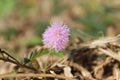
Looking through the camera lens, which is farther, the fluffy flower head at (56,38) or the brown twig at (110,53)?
the brown twig at (110,53)

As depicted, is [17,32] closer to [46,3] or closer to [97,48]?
[46,3]

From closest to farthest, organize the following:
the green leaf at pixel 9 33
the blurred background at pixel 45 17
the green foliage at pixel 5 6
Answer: the blurred background at pixel 45 17 → the green leaf at pixel 9 33 → the green foliage at pixel 5 6

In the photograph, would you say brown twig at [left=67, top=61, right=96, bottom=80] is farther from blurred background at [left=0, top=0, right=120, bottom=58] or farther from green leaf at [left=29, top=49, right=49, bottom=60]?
blurred background at [left=0, top=0, right=120, bottom=58]

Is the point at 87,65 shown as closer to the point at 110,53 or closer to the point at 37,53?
the point at 110,53

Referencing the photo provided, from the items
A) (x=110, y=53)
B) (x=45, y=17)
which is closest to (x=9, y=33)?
(x=45, y=17)

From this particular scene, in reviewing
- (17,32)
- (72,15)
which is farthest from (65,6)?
(17,32)

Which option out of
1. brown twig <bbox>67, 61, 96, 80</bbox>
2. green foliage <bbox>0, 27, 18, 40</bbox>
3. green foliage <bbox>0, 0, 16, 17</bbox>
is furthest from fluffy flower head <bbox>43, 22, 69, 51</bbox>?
green foliage <bbox>0, 0, 16, 17</bbox>

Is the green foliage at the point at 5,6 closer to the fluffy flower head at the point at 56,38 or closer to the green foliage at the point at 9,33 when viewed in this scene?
the green foliage at the point at 9,33

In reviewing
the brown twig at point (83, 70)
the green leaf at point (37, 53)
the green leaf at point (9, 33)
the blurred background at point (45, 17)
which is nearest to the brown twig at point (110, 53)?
the brown twig at point (83, 70)
